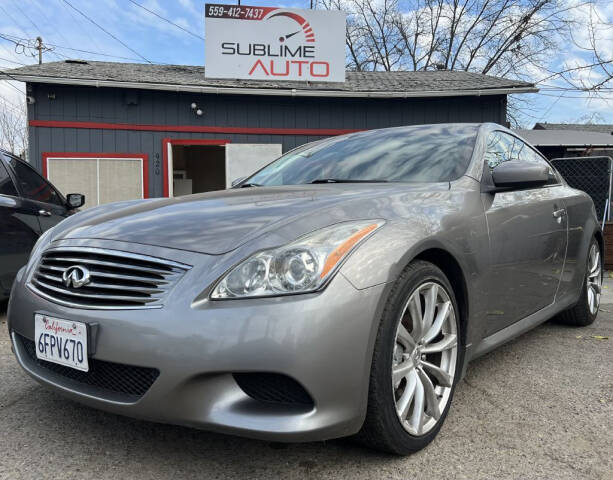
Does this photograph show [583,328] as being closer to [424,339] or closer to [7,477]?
[424,339]

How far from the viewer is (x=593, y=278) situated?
3936 mm

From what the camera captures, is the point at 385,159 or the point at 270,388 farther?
→ the point at 385,159

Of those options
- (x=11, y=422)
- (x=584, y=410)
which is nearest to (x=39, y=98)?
(x=11, y=422)

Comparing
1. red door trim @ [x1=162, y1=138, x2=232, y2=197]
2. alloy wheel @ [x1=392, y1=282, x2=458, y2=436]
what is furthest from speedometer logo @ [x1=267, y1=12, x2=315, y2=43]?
alloy wheel @ [x1=392, y1=282, x2=458, y2=436]

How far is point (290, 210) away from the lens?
1.88 m

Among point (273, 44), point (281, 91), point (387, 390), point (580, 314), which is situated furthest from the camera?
point (273, 44)

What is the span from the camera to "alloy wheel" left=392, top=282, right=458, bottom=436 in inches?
72.3

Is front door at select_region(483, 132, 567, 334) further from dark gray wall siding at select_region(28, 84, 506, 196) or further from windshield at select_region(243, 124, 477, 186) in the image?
dark gray wall siding at select_region(28, 84, 506, 196)

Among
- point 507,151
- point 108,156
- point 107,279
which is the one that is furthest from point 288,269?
point 108,156

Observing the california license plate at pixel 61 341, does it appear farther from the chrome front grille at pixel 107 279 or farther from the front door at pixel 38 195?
the front door at pixel 38 195

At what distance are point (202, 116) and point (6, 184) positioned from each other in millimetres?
6563

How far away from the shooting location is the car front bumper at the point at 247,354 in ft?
4.86

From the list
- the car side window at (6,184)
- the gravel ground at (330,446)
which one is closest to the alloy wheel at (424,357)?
the gravel ground at (330,446)

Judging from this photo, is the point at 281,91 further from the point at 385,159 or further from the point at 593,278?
the point at 385,159
